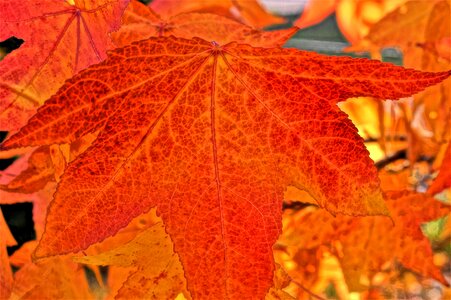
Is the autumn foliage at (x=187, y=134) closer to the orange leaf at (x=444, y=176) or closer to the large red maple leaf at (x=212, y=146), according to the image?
the large red maple leaf at (x=212, y=146)

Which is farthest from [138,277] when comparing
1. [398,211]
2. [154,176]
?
[398,211]

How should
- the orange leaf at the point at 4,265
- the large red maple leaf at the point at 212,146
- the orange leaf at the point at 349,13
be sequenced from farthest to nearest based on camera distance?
the orange leaf at the point at 349,13, the orange leaf at the point at 4,265, the large red maple leaf at the point at 212,146

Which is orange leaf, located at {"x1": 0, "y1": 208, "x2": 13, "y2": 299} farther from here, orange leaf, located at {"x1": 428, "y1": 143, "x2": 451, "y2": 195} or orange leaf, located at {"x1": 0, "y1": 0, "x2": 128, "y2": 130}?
orange leaf, located at {"x1": 428, "y1": 143, "x2": 451, "y2": 195}

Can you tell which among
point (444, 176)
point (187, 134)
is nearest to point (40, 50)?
point (187, 134)

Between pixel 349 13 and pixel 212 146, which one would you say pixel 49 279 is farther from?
pixel 349 13

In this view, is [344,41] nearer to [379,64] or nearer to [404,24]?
[404,24]

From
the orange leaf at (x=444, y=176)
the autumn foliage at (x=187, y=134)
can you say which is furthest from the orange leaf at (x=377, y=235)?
the autumn foliage at (x=187, y=134)

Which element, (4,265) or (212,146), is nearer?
(212,146)
